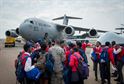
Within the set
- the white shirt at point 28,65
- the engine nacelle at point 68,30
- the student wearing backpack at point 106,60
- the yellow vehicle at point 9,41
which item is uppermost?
the engine nacelle at point 68,30

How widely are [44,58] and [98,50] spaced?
4258 millimetres

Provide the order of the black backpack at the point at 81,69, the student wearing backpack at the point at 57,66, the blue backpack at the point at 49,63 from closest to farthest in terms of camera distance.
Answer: the blue backpack at the point at 49,63, the student wearing backpack at the point at 57,66, the black backpack at the point at 81,69

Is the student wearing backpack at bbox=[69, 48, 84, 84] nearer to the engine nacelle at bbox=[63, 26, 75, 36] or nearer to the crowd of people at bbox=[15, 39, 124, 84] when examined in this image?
the crowd of people at bbox=[15, 39, 124, 84]

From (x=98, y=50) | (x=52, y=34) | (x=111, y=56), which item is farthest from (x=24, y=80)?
(x=52, y=34)

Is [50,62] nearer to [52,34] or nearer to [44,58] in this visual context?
[44,58]

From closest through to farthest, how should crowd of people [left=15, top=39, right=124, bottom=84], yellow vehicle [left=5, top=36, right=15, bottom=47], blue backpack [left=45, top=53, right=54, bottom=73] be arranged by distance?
crowd of people [left=15, top=39, right=124, bottom=84], blue backpack [left=45, top=53, right=54, bottom=73], yellow vehicle [left=5, top=36, right=15, bottom=47]

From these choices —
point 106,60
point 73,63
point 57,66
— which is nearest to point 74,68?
point 73,63

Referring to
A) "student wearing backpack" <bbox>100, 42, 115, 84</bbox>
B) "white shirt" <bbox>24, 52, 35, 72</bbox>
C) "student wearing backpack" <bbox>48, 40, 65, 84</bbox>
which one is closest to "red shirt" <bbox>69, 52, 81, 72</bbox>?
"student wearing backpack" <bbox>48, 40, 65, 84</bbox>

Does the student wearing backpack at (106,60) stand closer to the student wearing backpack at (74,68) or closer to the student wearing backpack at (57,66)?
the student wearing backpack at (74,68)

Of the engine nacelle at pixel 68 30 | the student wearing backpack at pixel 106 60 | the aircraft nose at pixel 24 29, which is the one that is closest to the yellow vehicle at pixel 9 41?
the engine nacelle at pixel 68 30

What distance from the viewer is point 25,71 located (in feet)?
17.9

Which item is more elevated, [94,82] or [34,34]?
[34,34]

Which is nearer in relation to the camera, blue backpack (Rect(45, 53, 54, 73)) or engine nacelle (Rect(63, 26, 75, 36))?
blue backpack (Rect(45, 53, 54, 73))

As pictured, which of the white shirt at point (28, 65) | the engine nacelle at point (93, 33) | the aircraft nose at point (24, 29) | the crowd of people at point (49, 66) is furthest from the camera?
the engine nacelle at point (93, 33)
